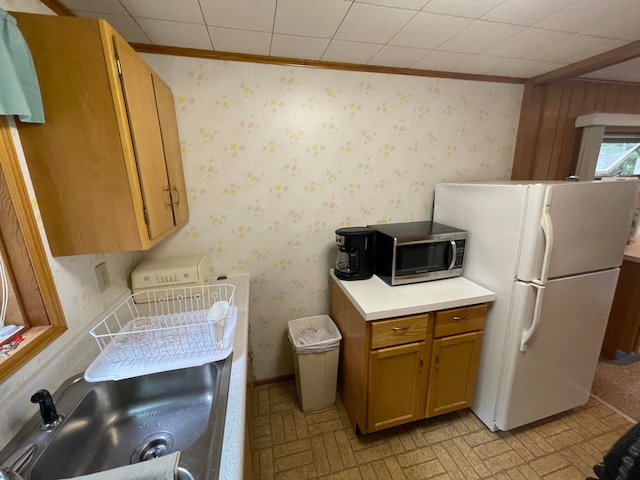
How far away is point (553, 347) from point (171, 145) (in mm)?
2481

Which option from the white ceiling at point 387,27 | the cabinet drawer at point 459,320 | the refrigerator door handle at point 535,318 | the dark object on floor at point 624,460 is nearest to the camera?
the dark object on floor at point 624,460

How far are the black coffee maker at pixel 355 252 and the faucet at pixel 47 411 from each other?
1.40m

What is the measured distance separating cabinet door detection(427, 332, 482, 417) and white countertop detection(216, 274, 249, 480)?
3.61 feet

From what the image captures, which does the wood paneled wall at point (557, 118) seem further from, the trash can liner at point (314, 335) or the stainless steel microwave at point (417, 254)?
the trash can liner at point (314, 335)

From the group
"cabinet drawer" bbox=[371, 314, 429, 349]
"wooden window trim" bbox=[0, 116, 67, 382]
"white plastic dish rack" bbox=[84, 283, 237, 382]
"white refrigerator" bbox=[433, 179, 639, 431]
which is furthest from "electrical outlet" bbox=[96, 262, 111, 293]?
"white refrigerator" bbox=[433, 179, 639, 431]

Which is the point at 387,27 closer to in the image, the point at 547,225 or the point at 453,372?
the point at 547,225

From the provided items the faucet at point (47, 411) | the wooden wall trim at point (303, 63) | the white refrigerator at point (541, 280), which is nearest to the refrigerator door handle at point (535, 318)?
the white refrigerator at point (541, 280)

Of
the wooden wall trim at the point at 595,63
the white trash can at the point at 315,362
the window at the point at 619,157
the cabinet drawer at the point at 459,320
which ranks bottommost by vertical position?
the white trash can at the point at 315,362

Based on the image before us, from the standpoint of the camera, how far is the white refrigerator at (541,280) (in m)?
1.40

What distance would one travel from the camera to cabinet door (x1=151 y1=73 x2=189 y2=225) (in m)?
1.31

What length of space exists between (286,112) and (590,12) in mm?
1548

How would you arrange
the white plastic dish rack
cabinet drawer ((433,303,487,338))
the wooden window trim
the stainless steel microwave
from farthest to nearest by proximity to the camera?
the stainless steel microwave, cabinet drawer ((433,303,487,338)), the white plastic dish rack, the wooden window trim

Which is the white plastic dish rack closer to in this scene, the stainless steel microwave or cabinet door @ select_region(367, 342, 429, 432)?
cabinet door @ select_region(367, 342, 429, 432)

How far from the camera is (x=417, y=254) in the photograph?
1.69m
